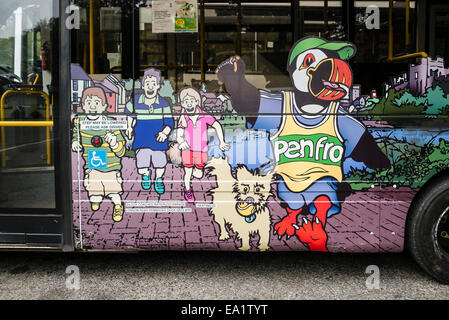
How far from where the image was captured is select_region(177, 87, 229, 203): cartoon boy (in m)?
3.30

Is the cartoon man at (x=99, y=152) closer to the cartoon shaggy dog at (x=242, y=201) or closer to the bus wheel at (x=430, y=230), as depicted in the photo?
the cartoon shaggy dog at (x=242, y=201)

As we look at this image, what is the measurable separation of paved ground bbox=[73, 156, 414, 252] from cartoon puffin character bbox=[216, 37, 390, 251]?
0.67ft

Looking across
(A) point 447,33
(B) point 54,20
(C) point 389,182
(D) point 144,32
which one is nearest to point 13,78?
(B) point 54,20

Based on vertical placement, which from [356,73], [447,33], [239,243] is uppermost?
[447,33]

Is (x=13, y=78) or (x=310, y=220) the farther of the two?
(x=13, y=78)

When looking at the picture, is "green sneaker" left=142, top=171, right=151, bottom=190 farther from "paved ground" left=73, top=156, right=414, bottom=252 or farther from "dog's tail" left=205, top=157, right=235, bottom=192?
"dog's tail" left=205, top=157, right=235, bottom=192

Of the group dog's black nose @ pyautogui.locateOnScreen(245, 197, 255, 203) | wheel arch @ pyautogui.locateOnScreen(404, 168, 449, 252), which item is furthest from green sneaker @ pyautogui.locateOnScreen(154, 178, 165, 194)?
wheel arch @ pyautogui.locateOnScreen(404, 168, 449, 252)

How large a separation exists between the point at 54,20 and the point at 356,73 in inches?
94.7

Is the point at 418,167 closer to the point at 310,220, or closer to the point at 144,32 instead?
the point at 310,220

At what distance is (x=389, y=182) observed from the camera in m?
3.31

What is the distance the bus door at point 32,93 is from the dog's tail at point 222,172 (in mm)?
1256

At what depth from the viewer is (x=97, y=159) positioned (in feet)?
10.9

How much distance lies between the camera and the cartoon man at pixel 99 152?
3311 mm

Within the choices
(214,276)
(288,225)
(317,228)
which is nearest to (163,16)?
(288,225)
